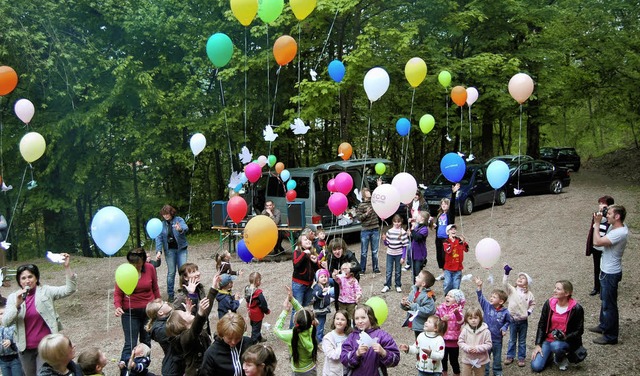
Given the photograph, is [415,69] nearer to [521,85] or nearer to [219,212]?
[521,85]

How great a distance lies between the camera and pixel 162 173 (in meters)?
Answer: 16.8

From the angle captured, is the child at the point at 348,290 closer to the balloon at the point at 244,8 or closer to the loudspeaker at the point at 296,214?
the balloon at the point at 244,8

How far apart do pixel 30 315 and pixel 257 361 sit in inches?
101

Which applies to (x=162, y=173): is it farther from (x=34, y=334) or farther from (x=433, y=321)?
(x=433, y=321)

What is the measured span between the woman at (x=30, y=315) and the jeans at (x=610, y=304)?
5.77 metres

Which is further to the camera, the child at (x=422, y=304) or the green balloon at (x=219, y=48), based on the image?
the green balloon at (x=219, y=48)

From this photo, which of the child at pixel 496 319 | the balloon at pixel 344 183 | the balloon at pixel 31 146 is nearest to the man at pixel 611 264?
the child at pixel 496 319

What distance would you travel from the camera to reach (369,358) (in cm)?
422

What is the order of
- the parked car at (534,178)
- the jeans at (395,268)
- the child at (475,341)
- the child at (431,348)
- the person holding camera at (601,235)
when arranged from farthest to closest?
the parked car at (534,178)
the jeans at (395,268)
the person holding camera at (601,235)
the child at (475,341)
the child at (431,348)

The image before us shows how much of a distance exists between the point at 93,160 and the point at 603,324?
13524 millimetres

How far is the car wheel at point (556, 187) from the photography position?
17750 mm

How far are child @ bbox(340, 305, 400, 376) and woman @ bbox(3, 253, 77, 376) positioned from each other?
268 centimetres

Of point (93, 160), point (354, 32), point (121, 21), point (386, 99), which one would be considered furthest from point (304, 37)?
point (93, 160)

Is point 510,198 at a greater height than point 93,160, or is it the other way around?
point 93,160
